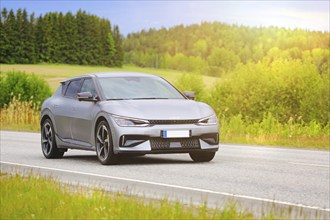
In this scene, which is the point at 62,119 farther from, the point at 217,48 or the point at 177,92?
the point at 217,48

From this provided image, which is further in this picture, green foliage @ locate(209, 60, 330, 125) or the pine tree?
the pine tree

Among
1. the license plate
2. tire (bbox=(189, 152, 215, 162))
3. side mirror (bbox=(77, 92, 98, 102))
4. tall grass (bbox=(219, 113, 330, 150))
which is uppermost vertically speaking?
side mirror (bbox=(77, 92, 98, 102))

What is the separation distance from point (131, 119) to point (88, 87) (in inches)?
82.4

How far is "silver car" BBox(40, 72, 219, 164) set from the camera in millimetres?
13344

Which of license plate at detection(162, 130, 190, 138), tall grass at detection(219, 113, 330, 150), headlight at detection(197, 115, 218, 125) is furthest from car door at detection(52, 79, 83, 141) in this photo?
tall grass at detection(219, 113, 330, 150)

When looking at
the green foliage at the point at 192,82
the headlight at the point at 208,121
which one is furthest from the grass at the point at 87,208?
the green foliage at the point at 192,82

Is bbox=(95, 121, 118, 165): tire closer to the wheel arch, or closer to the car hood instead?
the car hood

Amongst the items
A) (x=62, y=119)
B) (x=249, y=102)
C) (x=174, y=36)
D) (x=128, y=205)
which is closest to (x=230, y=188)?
(x=128, y=205)

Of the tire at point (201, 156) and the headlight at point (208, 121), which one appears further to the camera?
the tire at point (201, 156)

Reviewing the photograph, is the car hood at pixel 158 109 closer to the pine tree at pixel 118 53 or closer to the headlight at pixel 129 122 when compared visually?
the headlight at pixel 129 122

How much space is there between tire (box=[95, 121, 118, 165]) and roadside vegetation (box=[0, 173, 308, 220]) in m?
3.91

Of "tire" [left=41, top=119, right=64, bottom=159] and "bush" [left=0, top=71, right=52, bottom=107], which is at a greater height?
"tire" [left=41, top=119, right=64, bottom=159]

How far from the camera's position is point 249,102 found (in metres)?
51.7

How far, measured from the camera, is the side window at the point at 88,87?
48.9ft
